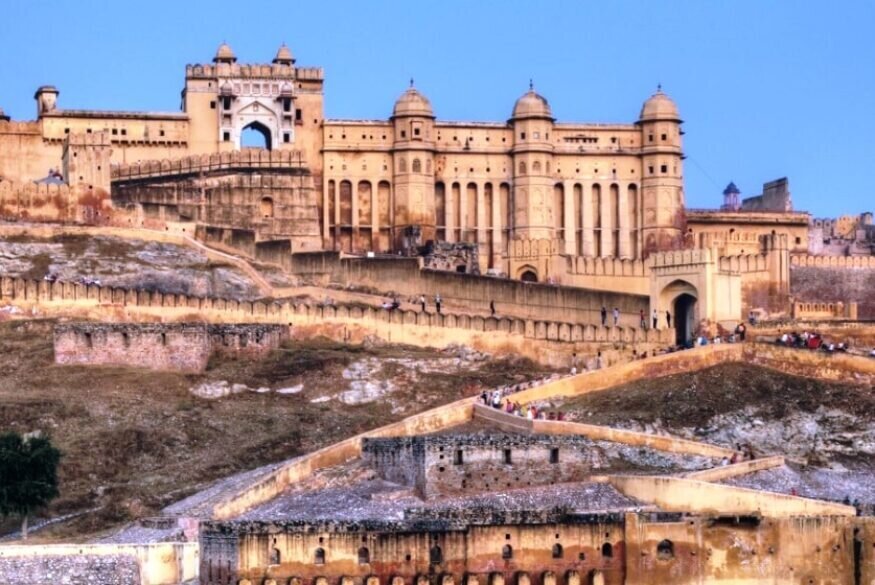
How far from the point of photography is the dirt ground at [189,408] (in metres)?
54.1

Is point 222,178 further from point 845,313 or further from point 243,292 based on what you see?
point 845,313

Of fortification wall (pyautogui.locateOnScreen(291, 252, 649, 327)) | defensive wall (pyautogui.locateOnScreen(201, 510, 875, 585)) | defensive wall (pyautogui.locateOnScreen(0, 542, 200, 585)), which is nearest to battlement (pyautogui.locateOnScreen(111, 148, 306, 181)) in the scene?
fortification wall (pyautogui.locateOnScreen(291, 252, 649, 327))

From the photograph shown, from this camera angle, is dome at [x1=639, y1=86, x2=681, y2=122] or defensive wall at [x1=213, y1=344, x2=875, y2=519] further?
dome at [x1=639, y1=86, x2=681, y2=122]

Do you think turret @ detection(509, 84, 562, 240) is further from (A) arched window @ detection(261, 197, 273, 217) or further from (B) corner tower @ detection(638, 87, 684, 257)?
(A) arched window @ detection(261, 197, 273, 217)

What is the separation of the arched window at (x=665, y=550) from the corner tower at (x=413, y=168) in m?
41.6

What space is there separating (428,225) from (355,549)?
43152 millimetres

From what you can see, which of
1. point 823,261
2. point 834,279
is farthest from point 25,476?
point 823,261

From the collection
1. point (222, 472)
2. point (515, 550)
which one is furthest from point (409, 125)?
point (515, 550)

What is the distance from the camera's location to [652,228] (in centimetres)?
8988

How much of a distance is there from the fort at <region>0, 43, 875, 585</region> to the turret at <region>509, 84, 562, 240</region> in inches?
4.3

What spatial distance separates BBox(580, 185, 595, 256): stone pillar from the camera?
8981 cm

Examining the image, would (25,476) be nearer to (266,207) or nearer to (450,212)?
(266,207)

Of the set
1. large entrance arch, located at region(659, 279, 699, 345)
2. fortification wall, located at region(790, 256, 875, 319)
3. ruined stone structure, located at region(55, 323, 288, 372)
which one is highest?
fortification wall, located at region(790, 256, 875, 319)

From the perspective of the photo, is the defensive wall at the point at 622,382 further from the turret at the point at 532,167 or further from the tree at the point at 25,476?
the turret at the point at 532,167
